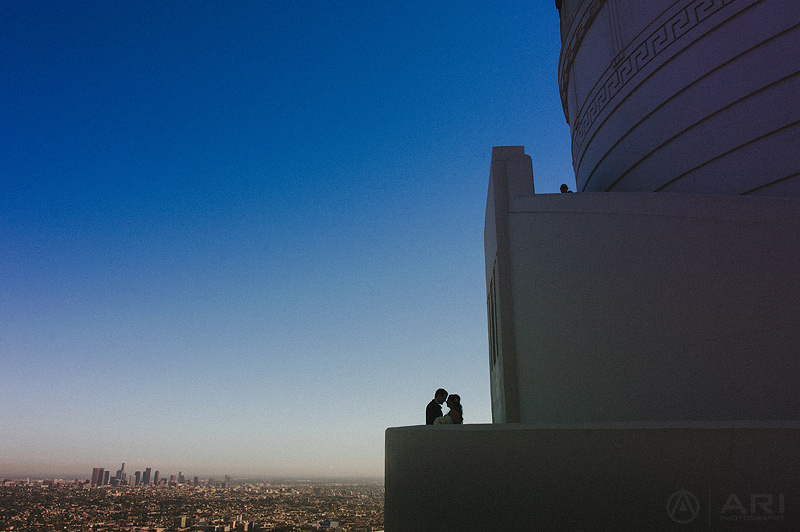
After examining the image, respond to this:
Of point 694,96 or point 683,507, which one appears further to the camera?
point 694,96

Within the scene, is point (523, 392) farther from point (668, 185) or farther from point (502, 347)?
point (668, 185)

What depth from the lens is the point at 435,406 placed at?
212 inches

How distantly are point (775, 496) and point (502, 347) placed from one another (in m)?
3.04

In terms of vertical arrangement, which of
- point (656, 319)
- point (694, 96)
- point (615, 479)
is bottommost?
point (615, 479)

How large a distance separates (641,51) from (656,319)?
A: 4.57m

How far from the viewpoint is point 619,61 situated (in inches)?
300

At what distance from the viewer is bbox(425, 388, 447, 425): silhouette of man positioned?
17.5 ft

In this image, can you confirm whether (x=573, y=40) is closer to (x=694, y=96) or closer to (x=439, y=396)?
(x=694, y=96)

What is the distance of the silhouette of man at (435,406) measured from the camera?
5.33m

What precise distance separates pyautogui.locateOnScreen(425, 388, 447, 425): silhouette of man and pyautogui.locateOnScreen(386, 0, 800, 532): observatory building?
69 cm

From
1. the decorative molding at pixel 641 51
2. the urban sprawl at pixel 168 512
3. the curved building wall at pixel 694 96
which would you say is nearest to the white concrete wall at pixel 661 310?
the curved building wall at pixel 694 96

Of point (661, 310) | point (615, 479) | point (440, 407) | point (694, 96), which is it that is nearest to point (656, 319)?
point (661, 310)

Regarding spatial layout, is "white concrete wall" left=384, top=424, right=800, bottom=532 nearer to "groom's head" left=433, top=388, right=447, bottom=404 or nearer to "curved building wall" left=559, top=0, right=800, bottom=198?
"groom's head" left=433, top=388, right=447, bottom=404

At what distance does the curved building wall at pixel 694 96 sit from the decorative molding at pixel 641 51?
0.6 inches
